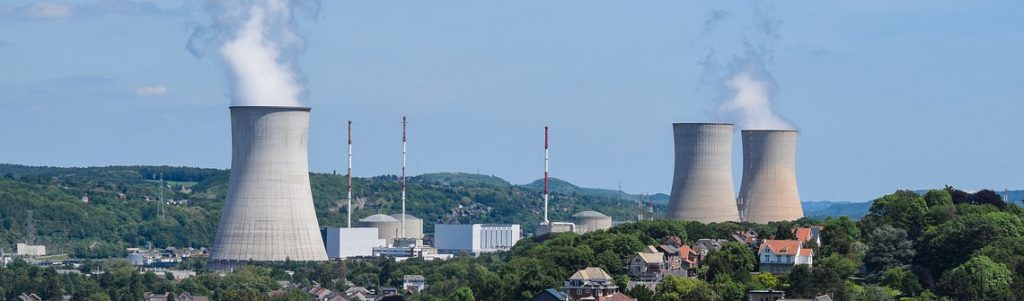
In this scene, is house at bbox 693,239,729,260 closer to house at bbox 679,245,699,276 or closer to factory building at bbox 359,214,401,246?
house at bbox 679,245,699,276

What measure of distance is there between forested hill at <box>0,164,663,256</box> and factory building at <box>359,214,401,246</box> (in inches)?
801

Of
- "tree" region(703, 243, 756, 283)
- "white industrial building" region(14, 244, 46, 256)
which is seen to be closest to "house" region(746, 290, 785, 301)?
"tree" region(703, 243, 756, 283)

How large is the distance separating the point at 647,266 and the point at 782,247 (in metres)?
3.17

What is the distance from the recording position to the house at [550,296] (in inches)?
1721

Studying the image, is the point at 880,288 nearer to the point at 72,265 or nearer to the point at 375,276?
the point at 375,276

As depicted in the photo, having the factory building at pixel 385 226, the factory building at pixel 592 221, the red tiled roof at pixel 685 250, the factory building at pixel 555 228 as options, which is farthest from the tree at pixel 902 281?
the factory building at pixel 385 226

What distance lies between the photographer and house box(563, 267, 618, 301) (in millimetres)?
44312

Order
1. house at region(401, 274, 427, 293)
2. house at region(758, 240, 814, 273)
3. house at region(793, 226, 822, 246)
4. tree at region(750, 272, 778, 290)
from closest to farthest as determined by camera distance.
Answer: tree at region(750, 272, 778, 290)
house at region(758, 240, 814, 273)
house at region(793, 226, 822, 246)
house at region(401, 274, 427, 293)

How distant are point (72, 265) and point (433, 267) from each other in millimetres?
24835

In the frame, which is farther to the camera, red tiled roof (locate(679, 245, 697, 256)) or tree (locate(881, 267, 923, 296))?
red tiled roof (locate(679, 245, 697, 256))

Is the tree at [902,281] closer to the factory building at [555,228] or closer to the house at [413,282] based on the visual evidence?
the house at [413,282]

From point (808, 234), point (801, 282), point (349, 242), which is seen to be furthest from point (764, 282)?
point (349, 242)

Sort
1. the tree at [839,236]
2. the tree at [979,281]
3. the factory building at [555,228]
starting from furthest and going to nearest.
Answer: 1. the factory building at [555,228]
2. the tree at [839,236]
3. the tree at [979,281]

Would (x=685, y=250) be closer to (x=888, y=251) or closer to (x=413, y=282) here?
(x=888, y=251)
